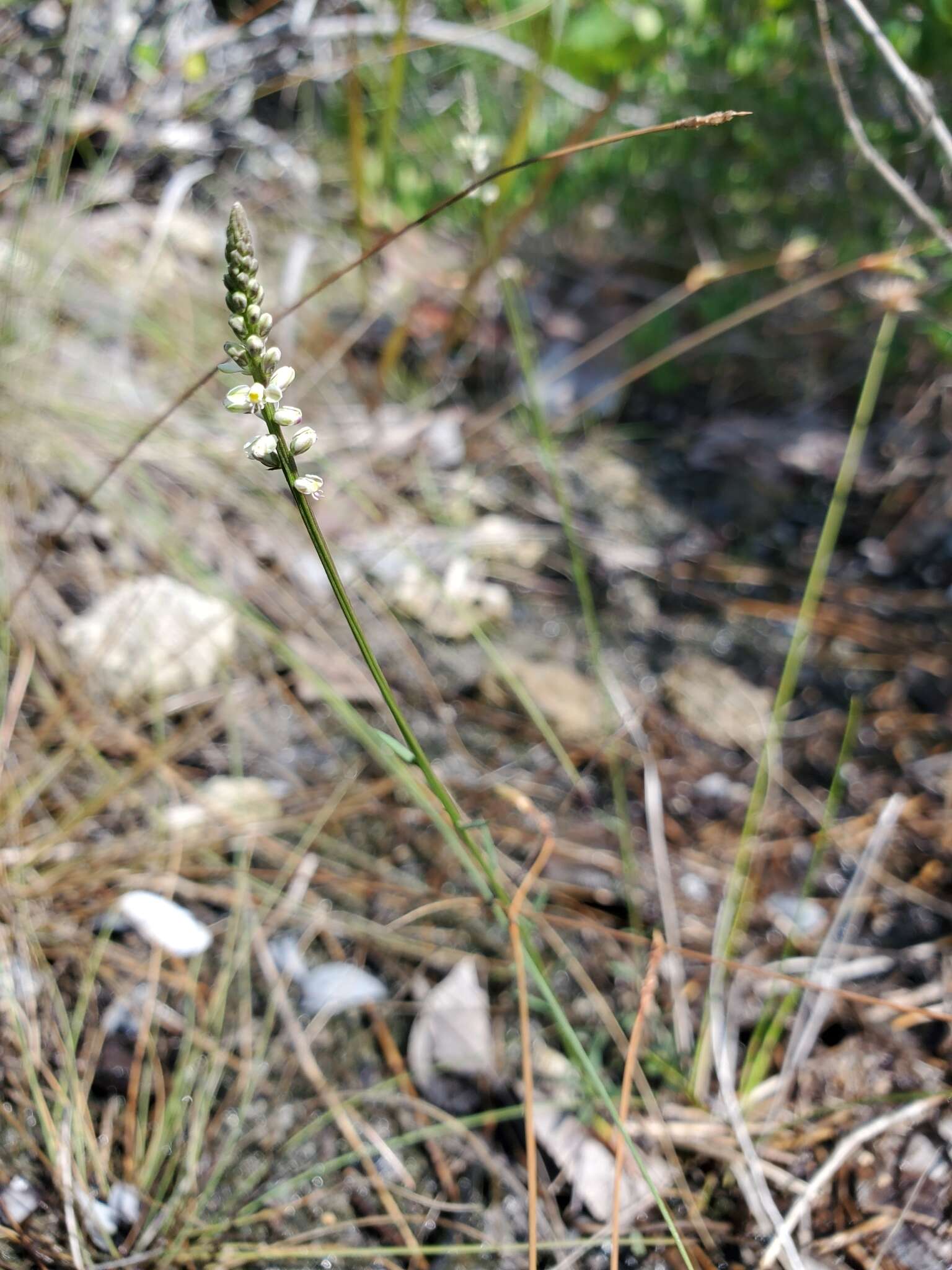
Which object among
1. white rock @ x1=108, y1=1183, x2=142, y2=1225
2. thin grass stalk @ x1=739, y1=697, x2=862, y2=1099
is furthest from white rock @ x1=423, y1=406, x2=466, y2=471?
white rock @ x1=108, y1=1183, x2=142, y2=1225

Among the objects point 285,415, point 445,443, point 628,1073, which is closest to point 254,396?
point 285,415

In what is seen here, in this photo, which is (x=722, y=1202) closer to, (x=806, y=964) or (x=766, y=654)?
(x=806, y=964)

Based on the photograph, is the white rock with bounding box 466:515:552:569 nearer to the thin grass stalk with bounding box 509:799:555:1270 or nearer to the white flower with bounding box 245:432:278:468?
the thin grass stalk with bounding box 509:799:555:1270

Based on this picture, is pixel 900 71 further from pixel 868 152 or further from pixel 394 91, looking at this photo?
pixel 394 91

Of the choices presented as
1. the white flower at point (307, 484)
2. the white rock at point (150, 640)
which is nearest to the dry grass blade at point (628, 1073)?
the white flower at point (307, 484)

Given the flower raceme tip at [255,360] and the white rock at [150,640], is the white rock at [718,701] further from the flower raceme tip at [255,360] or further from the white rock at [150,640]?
the flower raceme tip at [255,360]

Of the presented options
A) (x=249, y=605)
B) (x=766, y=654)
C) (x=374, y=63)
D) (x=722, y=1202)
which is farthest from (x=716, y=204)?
(x=722, y=1202)
